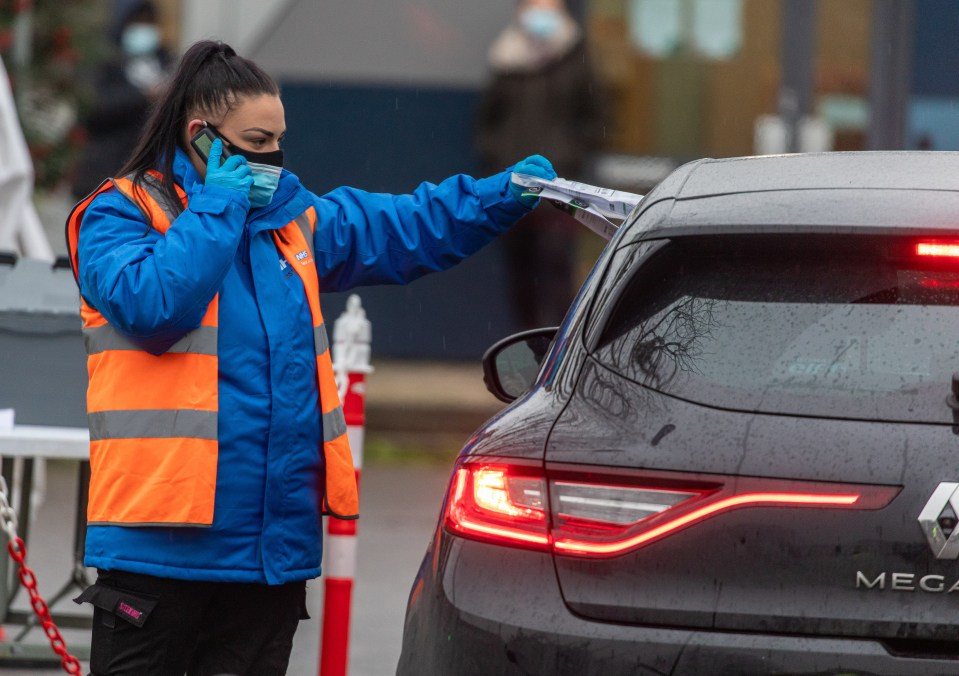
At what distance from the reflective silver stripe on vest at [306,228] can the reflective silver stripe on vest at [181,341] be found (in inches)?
14.7

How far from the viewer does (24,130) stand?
9938 millimetres

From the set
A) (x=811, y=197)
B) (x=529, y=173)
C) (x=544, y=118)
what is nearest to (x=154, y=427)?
(x=529, y=173)

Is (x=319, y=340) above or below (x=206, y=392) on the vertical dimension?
above

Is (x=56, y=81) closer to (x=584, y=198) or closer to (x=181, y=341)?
(x=584, y=198)

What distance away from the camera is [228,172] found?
3506 mm

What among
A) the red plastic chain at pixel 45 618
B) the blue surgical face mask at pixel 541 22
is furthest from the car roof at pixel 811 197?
the blue surgical face mask at pixel 541 22

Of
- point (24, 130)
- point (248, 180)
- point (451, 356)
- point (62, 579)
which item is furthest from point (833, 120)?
point (248, 180)

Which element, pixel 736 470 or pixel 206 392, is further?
pixel 206 392

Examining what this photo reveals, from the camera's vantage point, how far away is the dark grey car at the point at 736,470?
2752 millimetres

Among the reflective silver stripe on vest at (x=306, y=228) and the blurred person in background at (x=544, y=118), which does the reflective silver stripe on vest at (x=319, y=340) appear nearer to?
the reflective silver stripe on vest at (x=306, y=228)

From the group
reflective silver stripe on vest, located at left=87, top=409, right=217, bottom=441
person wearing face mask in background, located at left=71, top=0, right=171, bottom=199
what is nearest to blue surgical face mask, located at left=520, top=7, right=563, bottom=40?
person wearing face mask in background, located at left=71, top=0, right=171, bottom=199

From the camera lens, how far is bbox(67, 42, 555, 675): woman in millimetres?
3430

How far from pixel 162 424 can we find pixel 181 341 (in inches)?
6.8

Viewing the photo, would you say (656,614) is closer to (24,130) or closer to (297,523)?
(297,523)
